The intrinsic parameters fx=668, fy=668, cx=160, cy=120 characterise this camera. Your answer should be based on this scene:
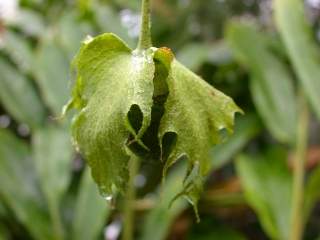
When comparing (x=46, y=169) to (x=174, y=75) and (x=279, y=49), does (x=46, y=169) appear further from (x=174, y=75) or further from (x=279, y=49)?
(x=174, y=75)

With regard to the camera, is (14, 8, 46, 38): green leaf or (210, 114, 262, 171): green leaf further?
(14, 8, 46, 38): green leaf

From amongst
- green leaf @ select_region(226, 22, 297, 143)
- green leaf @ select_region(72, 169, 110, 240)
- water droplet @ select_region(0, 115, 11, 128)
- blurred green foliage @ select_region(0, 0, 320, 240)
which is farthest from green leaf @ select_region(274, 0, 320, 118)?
water droplet @ select_region(0, 115, 11, 128)

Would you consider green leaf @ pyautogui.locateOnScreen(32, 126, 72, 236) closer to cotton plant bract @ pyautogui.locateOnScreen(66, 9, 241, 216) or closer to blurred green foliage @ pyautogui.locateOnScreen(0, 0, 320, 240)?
blurred green foliage @ pyautogui.locateOnScreen(0, 0, 320, 240)

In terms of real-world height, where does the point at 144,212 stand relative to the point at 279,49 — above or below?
below

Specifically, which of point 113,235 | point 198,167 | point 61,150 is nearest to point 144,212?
point 113,235

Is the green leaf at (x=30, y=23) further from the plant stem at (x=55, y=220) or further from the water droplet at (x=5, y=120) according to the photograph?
the plant stem at (x=55, y=220)

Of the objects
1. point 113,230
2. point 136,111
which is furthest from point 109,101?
point 113,230

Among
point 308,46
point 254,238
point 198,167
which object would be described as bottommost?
point 254,238
